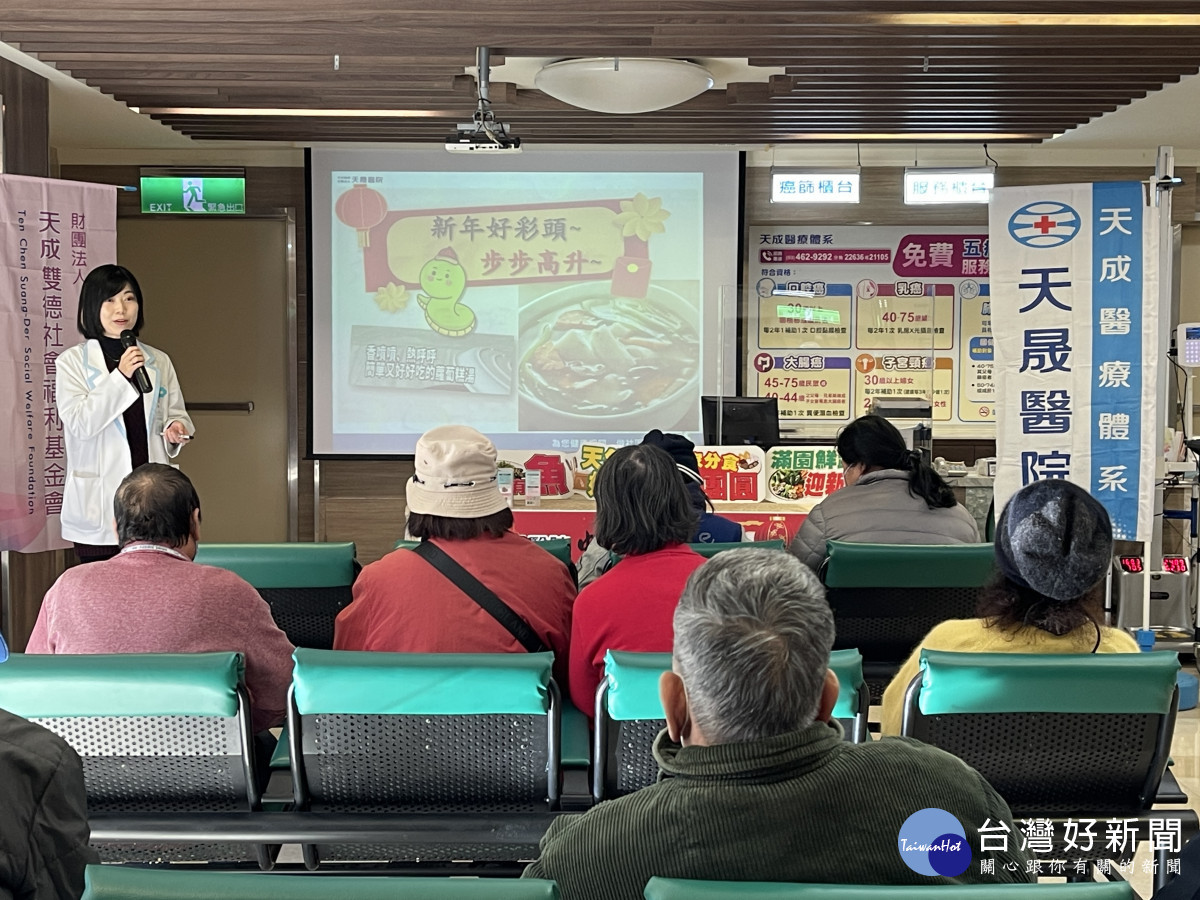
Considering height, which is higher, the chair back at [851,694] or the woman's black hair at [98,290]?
the woman's black hair at [98,290]

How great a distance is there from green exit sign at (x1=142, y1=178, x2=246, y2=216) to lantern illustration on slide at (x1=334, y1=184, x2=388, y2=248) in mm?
638

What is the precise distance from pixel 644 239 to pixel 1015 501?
16.7 ft

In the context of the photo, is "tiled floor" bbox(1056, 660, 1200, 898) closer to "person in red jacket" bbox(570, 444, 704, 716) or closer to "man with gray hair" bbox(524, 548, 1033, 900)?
"person in red jacket" bbox(570, 444, 704, 716)

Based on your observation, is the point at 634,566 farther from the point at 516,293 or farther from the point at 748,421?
the point at 516,293

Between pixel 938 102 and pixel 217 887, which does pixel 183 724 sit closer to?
pixel 217 887

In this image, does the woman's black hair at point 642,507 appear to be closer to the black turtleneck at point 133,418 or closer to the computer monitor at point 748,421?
the black turtleneck at point 133,418

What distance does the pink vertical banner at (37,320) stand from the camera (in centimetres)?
470

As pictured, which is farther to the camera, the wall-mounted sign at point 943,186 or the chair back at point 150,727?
the wall-mounted sign at point 943,186

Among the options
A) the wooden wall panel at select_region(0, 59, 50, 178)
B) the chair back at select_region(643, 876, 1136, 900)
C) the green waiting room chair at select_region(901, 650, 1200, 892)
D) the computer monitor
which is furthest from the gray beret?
the wooden wall panel at select_region(0, 59, 50, 178)

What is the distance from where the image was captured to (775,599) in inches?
47.5

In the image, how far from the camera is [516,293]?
7164 millimetres

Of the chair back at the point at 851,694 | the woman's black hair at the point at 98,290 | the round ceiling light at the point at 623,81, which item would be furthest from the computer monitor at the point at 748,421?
the chair back at the point at 851,694

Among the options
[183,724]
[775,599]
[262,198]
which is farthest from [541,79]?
[775,599]

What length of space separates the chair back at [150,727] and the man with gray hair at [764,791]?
90cm
